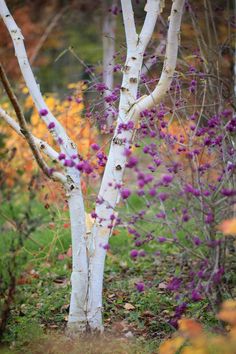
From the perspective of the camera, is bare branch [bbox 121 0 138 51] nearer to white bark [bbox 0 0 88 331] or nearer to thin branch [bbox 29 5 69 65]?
white bark [bbox 0 0 88 331]

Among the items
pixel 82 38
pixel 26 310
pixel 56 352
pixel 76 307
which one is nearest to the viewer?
pixel 56 352

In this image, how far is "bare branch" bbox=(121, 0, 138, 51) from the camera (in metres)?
3.64

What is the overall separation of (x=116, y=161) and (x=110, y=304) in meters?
1.32

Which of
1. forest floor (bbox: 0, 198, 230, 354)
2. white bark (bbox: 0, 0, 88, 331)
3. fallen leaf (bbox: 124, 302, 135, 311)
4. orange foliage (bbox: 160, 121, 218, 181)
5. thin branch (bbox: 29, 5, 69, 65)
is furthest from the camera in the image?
thin branch (bbox: 29, 5, 69, 65)

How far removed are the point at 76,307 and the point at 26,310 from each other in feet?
2.39

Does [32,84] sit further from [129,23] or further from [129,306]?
[129,306]

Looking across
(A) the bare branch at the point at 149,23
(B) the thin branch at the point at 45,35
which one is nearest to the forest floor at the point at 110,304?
(A) the bare branch at the point at 149,23

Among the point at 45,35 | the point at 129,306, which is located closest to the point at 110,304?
the point at 129,306

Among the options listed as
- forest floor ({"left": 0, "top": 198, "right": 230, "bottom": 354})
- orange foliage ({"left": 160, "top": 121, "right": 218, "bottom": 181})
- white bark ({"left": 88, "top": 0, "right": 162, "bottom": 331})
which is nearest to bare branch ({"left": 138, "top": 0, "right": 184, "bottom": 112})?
white bark ({"left": 88, "top": 0, "right": 162, "bottom": 331})

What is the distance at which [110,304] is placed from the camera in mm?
4289

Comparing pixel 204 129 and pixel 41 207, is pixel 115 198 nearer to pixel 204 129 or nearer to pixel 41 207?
pixel 204 129


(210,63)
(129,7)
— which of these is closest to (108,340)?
(129,7)

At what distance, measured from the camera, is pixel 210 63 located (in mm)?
4742

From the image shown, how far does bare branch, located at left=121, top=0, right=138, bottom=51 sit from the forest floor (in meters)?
1.53
